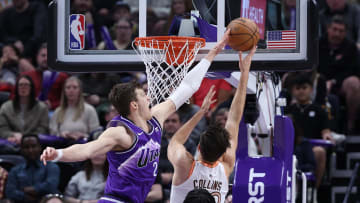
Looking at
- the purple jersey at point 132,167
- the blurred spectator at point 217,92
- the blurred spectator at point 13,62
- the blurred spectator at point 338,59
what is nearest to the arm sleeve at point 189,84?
the purple jersey at point 132,167

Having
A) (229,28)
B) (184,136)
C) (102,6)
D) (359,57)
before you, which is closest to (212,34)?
(229,28)

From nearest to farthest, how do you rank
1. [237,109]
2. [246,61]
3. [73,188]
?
[246,61] → [237,109] → [73,188]

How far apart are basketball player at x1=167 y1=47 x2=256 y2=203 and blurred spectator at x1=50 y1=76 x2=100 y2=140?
326 centimetres

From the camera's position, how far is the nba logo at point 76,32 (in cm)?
548

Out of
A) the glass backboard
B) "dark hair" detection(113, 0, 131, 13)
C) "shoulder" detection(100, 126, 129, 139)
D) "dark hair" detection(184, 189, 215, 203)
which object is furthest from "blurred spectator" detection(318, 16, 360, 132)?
"dark hair" detection(184, 189, 215, 203)

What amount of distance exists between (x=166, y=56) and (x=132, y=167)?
107 cm

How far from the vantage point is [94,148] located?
427 centimetres

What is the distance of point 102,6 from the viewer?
11461 millimetres

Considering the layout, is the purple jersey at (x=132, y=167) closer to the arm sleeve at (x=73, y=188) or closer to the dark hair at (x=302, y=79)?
the arm sleeve at (x=73, y=188)

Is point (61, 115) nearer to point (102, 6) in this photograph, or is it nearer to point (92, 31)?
point (92, 31)

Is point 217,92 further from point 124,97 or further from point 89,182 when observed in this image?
point 124,97

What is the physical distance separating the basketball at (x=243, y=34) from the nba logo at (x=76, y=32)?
56.9 inches

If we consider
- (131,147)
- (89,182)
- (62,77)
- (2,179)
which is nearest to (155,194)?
(89,182)

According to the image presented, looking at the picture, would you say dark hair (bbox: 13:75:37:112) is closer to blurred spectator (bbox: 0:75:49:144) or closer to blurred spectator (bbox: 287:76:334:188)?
blurred spectator (bbox: 0:75:49:144)
